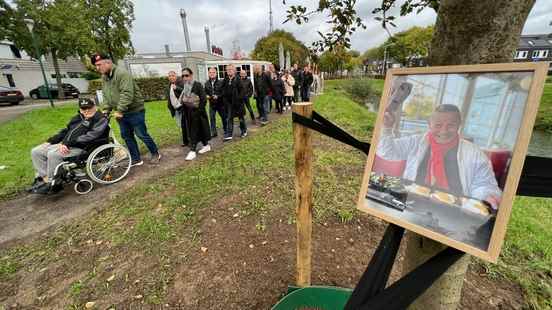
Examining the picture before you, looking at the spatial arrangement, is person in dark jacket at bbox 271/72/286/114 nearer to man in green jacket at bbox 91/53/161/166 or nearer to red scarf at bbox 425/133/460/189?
man in green jacket at bbox 91/53/161/166

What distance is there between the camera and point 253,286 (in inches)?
80.5

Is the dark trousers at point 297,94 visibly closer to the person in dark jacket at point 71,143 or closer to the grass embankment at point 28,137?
the grass embankment at point 28,137

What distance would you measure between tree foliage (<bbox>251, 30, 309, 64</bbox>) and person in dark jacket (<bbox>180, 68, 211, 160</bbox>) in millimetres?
33171

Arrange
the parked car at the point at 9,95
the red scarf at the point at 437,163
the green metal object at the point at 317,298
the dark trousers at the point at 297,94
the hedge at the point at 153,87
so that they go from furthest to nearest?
the hedge at the point at 153,87
the parked car at the point at 9,95
the dark trousers at the point at 297,94
the green metal object at the point at 317,298
the red scarf at the point at 437,163

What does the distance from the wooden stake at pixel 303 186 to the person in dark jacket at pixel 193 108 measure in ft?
12.6

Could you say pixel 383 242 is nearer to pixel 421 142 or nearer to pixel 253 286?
pixel 421 142

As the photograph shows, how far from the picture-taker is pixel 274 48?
125ft

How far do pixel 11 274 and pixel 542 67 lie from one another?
381 centimetres

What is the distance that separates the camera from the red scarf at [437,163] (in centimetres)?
77

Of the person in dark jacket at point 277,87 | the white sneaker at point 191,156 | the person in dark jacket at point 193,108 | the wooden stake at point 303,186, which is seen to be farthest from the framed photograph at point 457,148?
the person in dark jacket at point 277,87

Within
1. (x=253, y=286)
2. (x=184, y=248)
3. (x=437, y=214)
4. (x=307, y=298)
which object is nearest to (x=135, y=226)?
(x=184, y=248)

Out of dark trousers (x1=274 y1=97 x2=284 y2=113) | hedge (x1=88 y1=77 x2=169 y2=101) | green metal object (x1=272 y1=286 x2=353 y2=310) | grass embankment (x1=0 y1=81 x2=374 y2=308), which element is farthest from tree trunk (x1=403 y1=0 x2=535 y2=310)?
hedge (x1=88 y1=77 x2=169 y2=101)

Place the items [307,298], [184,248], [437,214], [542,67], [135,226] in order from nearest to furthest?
[542,67]
[437,214]
[307,298]
[184,248]
[135,226]

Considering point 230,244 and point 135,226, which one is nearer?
point 230,244
